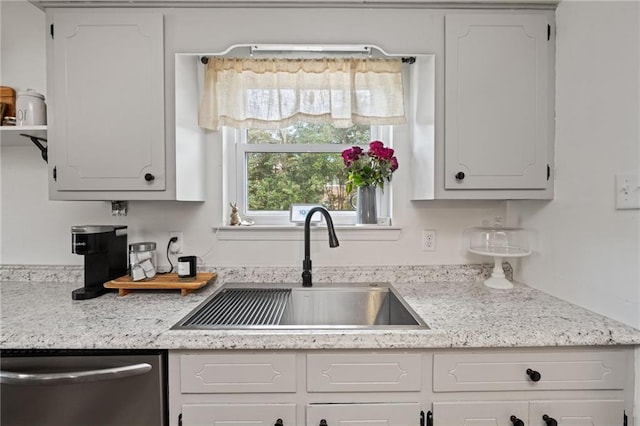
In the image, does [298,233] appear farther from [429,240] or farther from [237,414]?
[237,414]

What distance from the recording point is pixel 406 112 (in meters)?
1.65

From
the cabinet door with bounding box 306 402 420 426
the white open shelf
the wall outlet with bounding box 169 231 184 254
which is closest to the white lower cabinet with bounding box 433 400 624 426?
the cabinet door with bounding box 306 402 420 426

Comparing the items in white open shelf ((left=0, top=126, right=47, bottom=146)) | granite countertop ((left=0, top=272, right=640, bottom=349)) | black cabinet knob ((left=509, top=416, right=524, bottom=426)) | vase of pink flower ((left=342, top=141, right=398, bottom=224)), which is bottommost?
black cabinet knob ((left=509, top=416, right=524, bottom=426))

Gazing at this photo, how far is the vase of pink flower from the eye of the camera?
1.57 metres

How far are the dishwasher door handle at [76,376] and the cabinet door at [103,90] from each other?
0.72 metres

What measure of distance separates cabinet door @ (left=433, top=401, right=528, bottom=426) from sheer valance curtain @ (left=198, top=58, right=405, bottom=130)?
121cm

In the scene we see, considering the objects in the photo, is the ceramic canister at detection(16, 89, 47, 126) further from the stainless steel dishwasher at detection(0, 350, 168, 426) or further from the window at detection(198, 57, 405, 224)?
the stainless steel dishwasher at detection(0, 350, 168, 426)

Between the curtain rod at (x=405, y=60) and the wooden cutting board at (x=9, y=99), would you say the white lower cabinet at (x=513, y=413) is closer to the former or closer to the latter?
the curtain rod at (x=405, y=60)

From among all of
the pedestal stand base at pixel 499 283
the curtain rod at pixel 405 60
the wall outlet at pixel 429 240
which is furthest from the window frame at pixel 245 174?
the pedestal stand base at pixel 499 283

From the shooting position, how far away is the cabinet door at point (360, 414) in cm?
96

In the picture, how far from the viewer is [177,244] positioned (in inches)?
63.6

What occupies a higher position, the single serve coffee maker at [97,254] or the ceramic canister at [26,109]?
Answer: the ceramic canister at [26,109]

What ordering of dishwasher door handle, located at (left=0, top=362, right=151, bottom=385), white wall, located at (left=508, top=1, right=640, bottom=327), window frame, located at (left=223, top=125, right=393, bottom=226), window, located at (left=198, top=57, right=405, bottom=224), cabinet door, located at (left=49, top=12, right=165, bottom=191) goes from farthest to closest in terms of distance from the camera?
window frame, located at (left=223, top=125, right=393, bottom=226), window, located at (left=198, top=57, right=405, bottom=224), cabinet door, located at (left=49, top=12, right=165, bottom=191), white wall, located at (left=508, top=1, right=640, bottom=327), dishwasher door handle, located at (left=0, top=362, right=151, bottom=385)

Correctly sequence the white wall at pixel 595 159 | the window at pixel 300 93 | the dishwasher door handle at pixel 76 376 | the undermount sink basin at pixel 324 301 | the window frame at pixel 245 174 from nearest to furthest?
1. the dishwasher door handle at pixel 76 376
2. the white wall at pixel 595 159
3. the undermount sink basin at pixel 324 301
4. the window at pixel 300 93
5. the window frame at pixel 245 174
